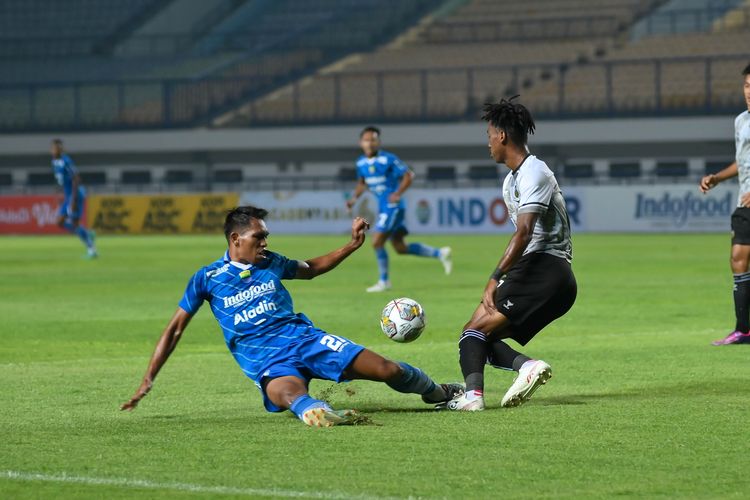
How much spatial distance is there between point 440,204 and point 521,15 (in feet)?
56.4

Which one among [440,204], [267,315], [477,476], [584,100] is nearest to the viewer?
[477,476]

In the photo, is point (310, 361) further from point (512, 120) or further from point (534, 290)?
point (512, 120)

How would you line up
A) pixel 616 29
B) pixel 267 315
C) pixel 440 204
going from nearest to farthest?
pixel 267 315, pixel 440 204, pixel 616 29

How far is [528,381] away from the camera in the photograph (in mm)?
8023

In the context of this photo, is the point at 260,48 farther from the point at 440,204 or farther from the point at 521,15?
the point at 440,204

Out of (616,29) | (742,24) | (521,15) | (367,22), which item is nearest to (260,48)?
(367,22)

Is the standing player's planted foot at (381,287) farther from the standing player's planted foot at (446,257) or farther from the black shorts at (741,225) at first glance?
the black shorts at (741,225)

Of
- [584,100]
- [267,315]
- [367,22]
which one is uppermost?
[367,22]

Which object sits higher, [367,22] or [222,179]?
[367,22]

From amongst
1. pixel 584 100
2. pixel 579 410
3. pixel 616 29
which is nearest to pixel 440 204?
pixel 584 100

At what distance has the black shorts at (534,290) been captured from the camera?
8.38 metres

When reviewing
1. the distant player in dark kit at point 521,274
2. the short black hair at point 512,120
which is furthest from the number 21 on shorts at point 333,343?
the short black hair at point 512,120

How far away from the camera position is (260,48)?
56562mm

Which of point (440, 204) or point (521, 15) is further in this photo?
point (521, 15)
